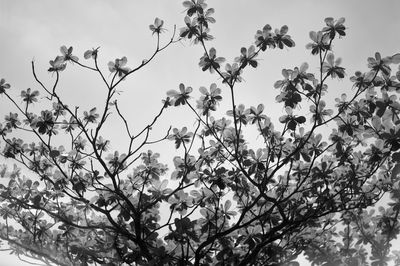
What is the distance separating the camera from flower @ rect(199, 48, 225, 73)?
4413 mm

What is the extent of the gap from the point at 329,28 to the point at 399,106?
1.24 metres

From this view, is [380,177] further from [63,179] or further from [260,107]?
[63,179]

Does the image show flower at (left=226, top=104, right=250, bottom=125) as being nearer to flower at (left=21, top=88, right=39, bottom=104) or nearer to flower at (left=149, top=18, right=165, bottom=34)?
flower at (left=149, top=18, right=165, bottom=34)

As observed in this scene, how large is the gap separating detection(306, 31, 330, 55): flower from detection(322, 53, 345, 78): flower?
16cm

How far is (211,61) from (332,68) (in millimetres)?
1511

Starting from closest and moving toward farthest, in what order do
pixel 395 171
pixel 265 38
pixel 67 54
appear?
1. pixel 395 171
2. pixel 265 38
3. pixel 67 54

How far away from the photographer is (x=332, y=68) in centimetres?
426

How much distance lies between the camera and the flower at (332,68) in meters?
4.21

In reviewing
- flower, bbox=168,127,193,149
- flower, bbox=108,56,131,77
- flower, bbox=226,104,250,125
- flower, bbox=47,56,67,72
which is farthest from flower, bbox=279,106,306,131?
flower, bbox=47,56,67,72

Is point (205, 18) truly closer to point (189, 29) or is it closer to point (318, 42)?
point (189, 29)

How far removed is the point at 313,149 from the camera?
4816 mm

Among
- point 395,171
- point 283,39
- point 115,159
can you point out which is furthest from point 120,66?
point 395,171

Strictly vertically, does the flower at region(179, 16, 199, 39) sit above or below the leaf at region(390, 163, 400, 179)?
above

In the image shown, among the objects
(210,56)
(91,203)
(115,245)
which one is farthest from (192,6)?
(115,245)
